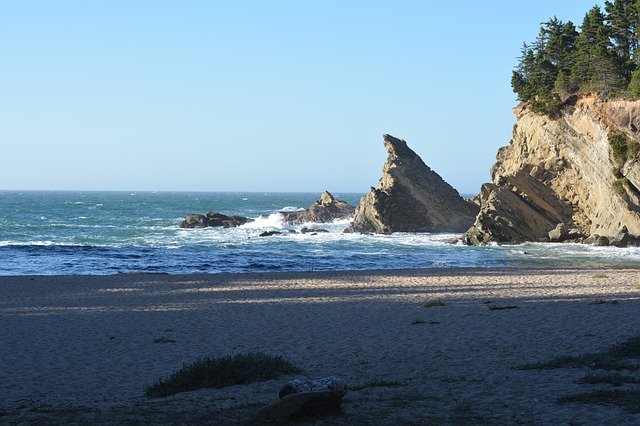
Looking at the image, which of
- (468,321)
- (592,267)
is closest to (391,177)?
(592,267)

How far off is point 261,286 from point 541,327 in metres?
14.3

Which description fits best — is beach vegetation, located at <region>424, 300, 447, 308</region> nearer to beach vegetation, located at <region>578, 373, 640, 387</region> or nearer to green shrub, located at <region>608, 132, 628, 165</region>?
beach vegetation, located at <region>578, 373, 640, 387</region>

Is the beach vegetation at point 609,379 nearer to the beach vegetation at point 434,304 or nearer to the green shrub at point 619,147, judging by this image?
the beach vegetation at point 434,304

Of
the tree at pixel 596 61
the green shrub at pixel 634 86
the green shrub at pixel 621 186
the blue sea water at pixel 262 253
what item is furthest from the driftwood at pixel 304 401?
the tree at pixel 596 61

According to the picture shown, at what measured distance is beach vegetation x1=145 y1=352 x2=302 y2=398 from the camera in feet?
41.4

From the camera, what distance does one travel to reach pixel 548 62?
61.2 meters

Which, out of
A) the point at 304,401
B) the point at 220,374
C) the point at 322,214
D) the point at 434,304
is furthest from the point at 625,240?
the point at 304,401

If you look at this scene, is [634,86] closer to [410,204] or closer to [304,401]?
[410,204]

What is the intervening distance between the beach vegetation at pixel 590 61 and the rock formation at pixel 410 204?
10366mm

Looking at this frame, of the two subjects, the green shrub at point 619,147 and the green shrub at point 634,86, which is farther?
the green shrub at point 619,147

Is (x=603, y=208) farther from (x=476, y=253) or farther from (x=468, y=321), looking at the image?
(x=468, y=321)

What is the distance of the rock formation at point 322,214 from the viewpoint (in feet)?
262

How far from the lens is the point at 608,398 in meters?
10.8

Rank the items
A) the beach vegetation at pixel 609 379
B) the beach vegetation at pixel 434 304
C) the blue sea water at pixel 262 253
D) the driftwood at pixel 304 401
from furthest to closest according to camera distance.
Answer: the blue sea water at pixel 262 253, the beach vegetation at pixel 434 304, the beach vegetation at pixel 609 379, the driftwood at pixel 304 401
